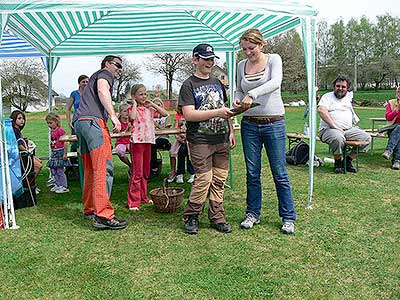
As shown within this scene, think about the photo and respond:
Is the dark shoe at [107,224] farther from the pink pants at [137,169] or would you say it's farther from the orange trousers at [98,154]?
the pink pants at [137,169]

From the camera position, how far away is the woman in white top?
12.5 feet

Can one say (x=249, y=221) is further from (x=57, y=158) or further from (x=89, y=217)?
(x=57, y=158)

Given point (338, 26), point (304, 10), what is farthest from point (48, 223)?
point (338, 26)

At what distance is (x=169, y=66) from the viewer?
1230 inches

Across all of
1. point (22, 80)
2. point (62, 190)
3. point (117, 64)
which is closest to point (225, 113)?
point (117, 64)

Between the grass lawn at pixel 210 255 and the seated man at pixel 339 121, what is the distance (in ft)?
4.66

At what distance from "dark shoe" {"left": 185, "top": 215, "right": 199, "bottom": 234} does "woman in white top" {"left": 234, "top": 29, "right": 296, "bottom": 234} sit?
1.43 feet

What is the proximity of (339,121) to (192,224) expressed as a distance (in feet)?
11.8

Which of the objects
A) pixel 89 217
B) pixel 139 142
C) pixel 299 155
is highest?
pixel 139 142

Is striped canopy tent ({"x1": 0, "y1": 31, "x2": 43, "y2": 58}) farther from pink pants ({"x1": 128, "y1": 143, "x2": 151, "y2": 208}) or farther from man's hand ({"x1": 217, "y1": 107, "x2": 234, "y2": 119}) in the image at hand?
man's hand ({"x1": 217, "y1": 107, "x2": 234, "y2": 119})

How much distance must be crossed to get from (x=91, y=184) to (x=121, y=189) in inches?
59.5

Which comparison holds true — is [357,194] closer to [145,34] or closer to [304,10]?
[304,10]

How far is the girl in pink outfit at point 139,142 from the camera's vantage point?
497cm

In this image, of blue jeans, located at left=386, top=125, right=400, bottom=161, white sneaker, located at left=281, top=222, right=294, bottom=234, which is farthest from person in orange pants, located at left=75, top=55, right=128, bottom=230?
blue jeans, located at left=386, top=125, right=400, bottom=161
